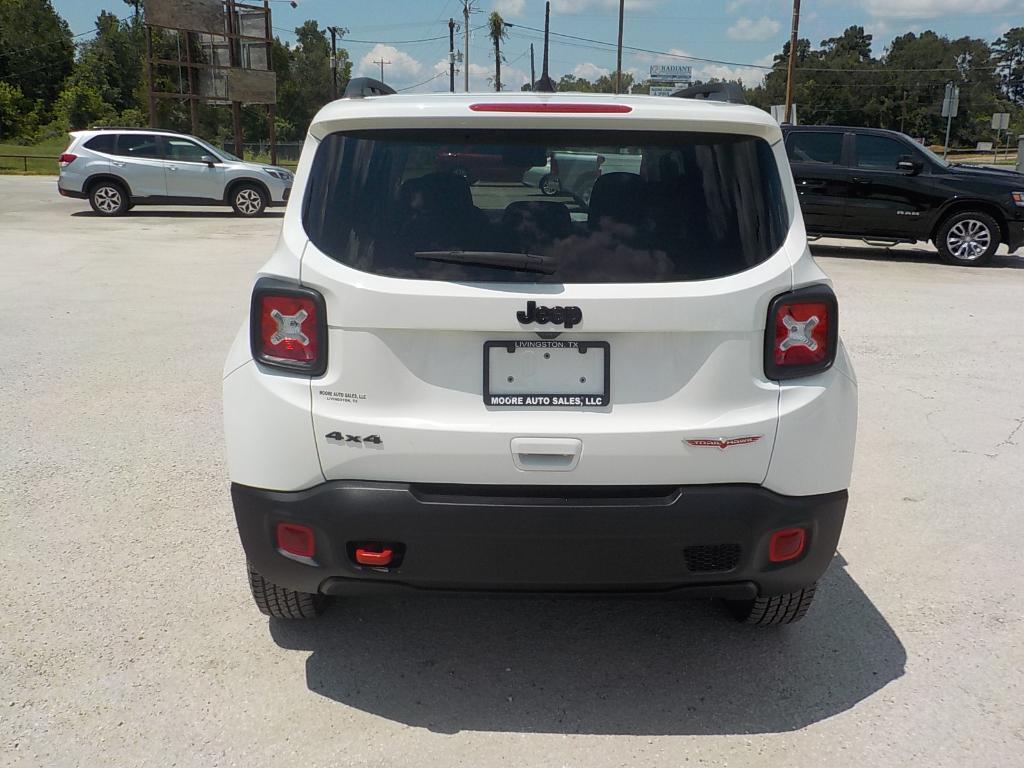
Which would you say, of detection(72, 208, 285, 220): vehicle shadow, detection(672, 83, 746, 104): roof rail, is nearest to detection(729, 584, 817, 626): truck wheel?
detection(672, 83, 746, 104): roof rail

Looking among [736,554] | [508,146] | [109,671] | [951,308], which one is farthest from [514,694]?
[951,308]

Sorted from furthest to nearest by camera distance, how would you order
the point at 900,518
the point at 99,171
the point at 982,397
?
Answer: the point at 99,171
the point at 982,397
the point at 900,518

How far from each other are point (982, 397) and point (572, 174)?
5074 millimetres

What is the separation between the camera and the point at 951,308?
1055 centimetres

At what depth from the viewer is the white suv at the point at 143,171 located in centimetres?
1994

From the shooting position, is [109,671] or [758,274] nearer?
[758,274]

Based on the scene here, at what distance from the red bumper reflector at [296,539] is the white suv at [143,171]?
19074 mm

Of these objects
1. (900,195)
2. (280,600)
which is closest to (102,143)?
(900,195)

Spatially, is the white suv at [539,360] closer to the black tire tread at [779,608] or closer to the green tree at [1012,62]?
the black tire tread at [779,608]

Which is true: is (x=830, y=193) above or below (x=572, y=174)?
below

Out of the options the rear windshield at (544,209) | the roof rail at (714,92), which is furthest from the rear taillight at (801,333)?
the roof rail at (714,92)

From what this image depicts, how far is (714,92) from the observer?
3.55m

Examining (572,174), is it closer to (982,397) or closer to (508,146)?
(508,146)

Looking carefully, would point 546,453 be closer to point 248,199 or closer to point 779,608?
point 779,608
